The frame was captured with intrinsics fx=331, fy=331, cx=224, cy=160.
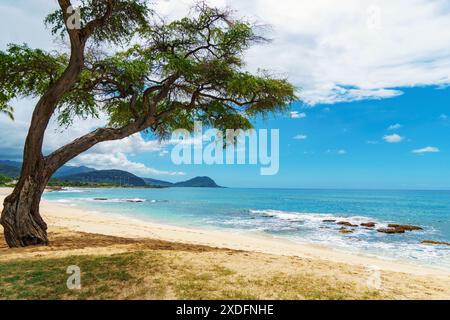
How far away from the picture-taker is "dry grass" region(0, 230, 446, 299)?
18.3ft

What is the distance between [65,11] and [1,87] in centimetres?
406

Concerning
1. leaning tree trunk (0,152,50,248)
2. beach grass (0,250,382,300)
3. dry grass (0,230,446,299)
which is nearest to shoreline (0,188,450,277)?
dry grass (0,230,446,299)

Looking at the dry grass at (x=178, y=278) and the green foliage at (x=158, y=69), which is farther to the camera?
the green foliage at (x=158, y=69)

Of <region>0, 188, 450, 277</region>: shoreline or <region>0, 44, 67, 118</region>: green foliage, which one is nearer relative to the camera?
<region>0, 44, 67, 118</region>: green foliage

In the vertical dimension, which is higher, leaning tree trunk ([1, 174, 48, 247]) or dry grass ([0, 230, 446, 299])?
leaning tree trunk ([1, 174, 48, 247])

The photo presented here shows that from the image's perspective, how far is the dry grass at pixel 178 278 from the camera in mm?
5586

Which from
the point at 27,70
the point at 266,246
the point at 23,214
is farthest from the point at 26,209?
the point at 266,246

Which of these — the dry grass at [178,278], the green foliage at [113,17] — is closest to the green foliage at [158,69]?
the green foliage at [113,17]

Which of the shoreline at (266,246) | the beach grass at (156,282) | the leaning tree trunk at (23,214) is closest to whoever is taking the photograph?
the beach grass at (156,282)

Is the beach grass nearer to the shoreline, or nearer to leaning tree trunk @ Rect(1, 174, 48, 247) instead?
leaning tree trunk @ Rect(1, 174, 48, 247)

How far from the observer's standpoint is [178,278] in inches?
252

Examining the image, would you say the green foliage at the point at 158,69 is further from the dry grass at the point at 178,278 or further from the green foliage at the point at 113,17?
the dry grass at the point at 178,278

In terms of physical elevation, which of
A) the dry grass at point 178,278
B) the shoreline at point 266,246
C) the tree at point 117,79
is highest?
the tree at point 117,79

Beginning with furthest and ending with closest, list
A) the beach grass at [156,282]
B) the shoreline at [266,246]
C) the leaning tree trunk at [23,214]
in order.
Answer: the shoreline at [266,246] → the leaning tree trunk at [23,214] → the beach grass at [156,282]
